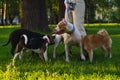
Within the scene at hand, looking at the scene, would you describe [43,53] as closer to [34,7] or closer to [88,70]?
[88,70]

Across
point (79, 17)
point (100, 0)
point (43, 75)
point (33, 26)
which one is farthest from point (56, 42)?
point (100, 0)

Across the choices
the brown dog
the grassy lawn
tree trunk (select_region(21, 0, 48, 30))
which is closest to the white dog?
the brown dog

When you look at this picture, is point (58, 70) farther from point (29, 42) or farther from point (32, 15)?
point (32, 15)

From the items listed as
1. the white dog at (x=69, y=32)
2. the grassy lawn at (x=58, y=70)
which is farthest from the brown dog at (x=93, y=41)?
the grassy lawn at (x=58, y=70)

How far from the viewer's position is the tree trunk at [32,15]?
904 inches

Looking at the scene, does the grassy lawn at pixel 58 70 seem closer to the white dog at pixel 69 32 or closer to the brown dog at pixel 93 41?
the brown dog at pixel 93 41

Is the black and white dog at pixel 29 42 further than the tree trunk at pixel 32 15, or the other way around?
the tree trunk at pixel 32 15

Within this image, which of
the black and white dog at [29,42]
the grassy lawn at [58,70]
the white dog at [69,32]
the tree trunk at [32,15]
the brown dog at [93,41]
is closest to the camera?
the grassy lawn at [58,70]

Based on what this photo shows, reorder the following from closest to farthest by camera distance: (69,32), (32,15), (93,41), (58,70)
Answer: (58,70), (69,32), (93,41), (32,15)

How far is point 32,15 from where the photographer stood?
23.2 meters

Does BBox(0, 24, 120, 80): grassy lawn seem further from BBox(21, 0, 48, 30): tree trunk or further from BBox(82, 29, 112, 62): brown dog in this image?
BBox(21, 0, 48, 30): tree trunk

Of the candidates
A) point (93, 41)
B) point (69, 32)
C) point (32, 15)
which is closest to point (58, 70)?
point (69, 32)

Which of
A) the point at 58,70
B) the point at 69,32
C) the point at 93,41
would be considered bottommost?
the point at 58,70

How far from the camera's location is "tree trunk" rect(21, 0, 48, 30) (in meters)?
23.0
